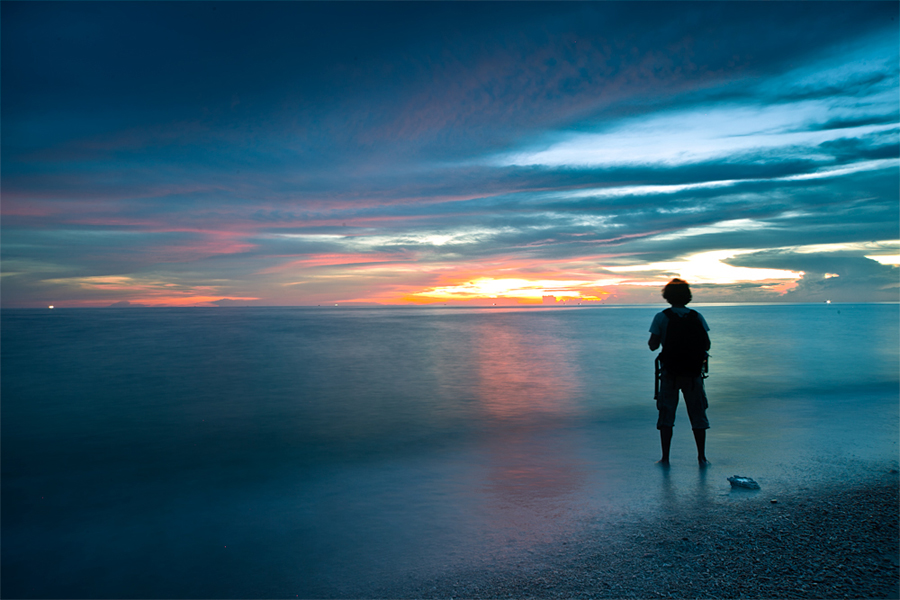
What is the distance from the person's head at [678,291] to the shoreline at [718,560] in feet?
7.46

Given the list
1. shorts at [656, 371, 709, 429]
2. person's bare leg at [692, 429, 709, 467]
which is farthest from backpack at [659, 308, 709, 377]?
person's bare leg at [692, 429, 709, 467]

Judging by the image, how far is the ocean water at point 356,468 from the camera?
426 cm

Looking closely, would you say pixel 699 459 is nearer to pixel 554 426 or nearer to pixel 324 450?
pixel 554 426

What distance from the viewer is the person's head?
584 cm

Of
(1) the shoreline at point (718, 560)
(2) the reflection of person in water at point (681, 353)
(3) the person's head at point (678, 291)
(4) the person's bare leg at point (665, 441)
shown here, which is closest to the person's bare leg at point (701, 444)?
(2) the reflection of person in water at point (681, 353)

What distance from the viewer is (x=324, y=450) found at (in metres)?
8.09

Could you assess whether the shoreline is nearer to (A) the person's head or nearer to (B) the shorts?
(B) the shorts

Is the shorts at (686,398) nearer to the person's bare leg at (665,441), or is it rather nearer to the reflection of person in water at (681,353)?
the reflection of person in water at (681,353)

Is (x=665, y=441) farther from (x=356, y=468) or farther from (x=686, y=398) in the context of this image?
(x=356, y=468)

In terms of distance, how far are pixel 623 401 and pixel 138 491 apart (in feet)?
33.2

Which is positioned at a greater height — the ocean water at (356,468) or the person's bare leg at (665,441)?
the person's bare leg at (665,441)

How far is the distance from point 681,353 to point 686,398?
2.00ft

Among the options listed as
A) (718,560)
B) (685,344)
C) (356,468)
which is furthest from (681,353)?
(356,468)

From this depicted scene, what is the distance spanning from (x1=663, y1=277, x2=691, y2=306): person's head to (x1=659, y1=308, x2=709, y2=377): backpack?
0.49 feet
